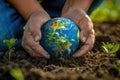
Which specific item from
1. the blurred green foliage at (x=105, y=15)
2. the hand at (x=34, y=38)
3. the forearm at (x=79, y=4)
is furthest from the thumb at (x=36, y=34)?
the blurred green foliage at (x=105, y=15)

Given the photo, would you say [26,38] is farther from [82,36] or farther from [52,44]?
[82,36]

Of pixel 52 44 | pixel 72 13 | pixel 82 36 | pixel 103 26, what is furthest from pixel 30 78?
pixel 103 26

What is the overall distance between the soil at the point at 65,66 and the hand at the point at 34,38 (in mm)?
49

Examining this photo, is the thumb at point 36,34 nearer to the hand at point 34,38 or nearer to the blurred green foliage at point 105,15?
the hand at point 34,38

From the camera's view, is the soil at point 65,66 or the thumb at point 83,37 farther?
the thumb at point 83,37

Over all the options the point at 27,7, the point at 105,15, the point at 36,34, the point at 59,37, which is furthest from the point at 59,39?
the point at 105,15

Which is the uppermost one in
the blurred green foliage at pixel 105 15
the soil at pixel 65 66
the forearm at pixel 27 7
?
the forearm at pixel 27 7

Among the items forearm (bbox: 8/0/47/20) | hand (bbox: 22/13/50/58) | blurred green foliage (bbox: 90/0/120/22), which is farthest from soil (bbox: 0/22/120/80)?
blurred green foliage (bbox: 90/0/120/22)

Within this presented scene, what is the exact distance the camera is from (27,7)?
314cm

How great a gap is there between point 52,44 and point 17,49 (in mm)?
524

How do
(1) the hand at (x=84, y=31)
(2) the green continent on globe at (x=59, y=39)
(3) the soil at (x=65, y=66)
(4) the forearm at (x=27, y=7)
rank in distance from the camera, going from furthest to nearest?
(4) the forearm at (x=27, y=7), (1) the hand at (x=84, y=31), (2) the green continent on globe at (x=59, y=39), (3) the soil at (x=65, y=66)

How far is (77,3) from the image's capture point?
3.24 meters

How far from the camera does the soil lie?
6.93 ft

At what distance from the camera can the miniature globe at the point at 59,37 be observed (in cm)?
275
